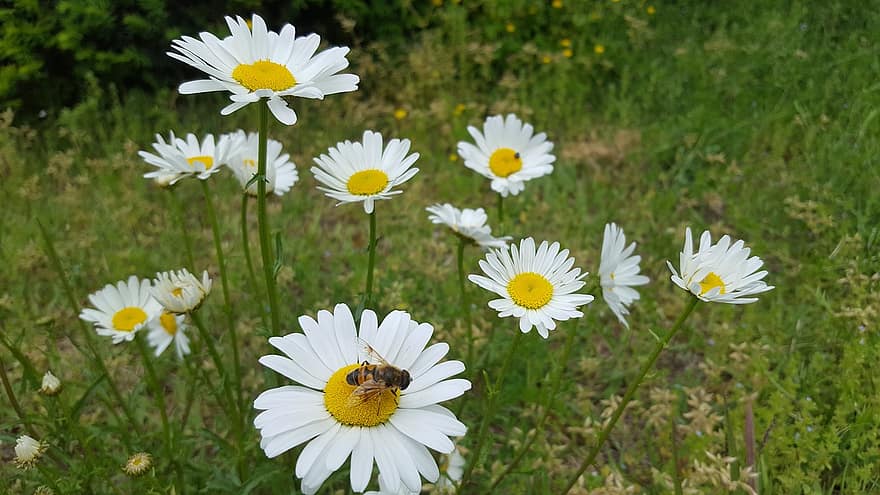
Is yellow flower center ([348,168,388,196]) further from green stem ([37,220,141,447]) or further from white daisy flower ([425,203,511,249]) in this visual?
green stem ([37,220,141,447])

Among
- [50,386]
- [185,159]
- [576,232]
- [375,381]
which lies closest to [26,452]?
[50,386]

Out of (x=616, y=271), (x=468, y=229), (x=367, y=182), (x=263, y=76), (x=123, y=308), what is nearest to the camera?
(x=263, y=76)

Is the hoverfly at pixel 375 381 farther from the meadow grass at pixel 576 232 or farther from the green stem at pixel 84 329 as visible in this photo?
the green stem at pixel 84 329

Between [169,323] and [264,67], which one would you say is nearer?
[264,67]

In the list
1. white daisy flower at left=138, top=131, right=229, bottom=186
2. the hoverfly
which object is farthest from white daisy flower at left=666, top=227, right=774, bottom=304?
white daisy flower at left=138, top=131, right=229, bottom=186

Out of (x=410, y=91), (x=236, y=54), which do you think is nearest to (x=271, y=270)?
(x=236, y=54)

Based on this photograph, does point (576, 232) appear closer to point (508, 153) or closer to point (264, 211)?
point (508, 153)

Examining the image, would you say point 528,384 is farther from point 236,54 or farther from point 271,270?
point 236,54
